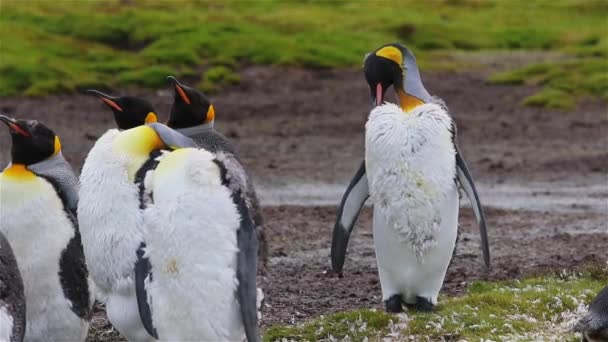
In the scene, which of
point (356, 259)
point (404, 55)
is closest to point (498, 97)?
point (356, 259)

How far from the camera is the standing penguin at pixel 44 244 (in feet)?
19.9

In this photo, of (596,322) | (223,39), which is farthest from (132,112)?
(223,39)

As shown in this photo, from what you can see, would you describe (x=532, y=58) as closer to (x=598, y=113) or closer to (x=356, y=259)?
(x=598, y=113)

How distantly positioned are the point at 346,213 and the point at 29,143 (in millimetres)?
2012

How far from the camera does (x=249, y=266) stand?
5.19 m

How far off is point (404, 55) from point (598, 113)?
14.2m

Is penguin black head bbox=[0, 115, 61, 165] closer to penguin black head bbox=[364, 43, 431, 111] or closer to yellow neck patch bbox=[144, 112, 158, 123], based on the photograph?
yellow neck patch bbox=[144, 112, 158, 123]

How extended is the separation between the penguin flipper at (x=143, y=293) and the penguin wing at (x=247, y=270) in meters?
0.43

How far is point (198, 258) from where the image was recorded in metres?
5.12

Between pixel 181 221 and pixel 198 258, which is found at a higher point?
pixel 181 221

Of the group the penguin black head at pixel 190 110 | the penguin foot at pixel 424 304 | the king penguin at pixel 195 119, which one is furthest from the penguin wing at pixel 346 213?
the penguin black head at pixel 190 110

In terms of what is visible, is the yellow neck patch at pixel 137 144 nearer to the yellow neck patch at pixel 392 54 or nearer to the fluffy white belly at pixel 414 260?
the fluffy white belly at pixel 414 260

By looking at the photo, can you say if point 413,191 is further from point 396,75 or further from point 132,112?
point 132,112

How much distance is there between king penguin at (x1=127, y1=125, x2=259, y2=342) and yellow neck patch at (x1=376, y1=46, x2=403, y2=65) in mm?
1983
